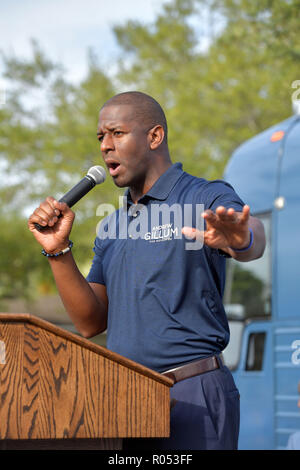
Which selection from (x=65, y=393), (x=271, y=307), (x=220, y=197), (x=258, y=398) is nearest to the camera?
(x=65, y=393)

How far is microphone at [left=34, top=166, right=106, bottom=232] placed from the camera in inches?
97.2

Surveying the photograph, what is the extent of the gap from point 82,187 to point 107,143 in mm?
226

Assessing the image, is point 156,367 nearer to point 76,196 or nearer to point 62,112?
point 76,196

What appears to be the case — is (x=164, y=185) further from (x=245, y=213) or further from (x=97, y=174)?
(x=245, y=213)

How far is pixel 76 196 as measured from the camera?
2494mm

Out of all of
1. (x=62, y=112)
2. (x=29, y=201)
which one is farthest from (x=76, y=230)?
(x=62, y=112)

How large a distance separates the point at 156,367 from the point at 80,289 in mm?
432

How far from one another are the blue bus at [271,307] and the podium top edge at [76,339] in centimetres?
400

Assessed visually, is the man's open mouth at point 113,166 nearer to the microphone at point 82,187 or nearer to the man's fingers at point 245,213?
the microphone at point 82,187

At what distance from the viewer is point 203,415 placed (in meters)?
2.34

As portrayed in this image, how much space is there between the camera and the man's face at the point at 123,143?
266 centimetres

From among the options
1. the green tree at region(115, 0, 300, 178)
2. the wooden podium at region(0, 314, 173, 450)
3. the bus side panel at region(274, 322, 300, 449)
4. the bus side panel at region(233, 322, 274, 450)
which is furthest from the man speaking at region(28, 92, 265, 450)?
the green tree at region(115, 0, 300, 178)

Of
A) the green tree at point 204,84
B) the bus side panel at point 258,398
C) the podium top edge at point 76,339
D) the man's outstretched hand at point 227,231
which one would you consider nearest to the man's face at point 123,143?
the man's outstretched hand at point 227,231

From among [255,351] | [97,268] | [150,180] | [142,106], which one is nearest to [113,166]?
[150,180]
